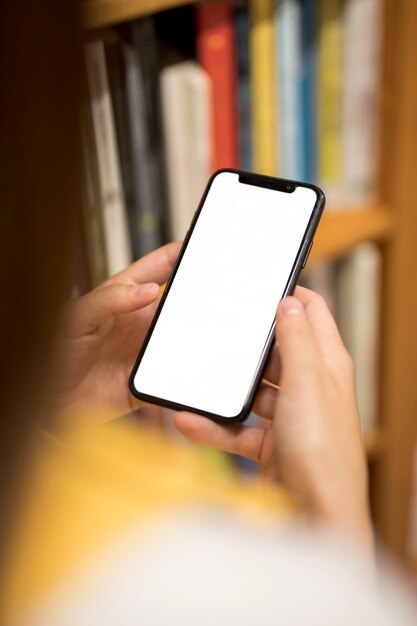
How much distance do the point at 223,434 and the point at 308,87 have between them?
447 millimetres

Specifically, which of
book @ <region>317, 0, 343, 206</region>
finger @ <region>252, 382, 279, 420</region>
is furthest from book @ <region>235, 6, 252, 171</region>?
finger @ <region>252, 382, 279, 420</region>

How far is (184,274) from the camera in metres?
0.60

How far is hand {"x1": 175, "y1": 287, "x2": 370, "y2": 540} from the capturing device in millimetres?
452

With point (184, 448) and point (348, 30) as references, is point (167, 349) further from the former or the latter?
point (348, 30)

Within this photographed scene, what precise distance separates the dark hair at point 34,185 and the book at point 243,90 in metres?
0.60

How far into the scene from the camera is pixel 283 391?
0.50 m

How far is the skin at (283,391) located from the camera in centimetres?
46

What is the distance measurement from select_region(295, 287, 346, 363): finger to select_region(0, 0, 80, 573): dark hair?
0.31m

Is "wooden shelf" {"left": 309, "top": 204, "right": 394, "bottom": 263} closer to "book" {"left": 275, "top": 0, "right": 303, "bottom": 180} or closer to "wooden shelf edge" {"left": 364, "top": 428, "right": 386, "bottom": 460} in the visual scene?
"book" {"left": 275, "top": 0, "right": 303, "bottom": 180}

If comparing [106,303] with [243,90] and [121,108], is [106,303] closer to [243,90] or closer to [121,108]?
[121,108]

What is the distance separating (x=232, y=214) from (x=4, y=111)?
403mm

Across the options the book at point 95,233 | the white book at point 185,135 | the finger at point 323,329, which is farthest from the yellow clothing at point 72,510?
the white book at point 185,135

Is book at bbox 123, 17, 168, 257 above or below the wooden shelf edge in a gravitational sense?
above

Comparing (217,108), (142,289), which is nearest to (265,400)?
(142,289)
